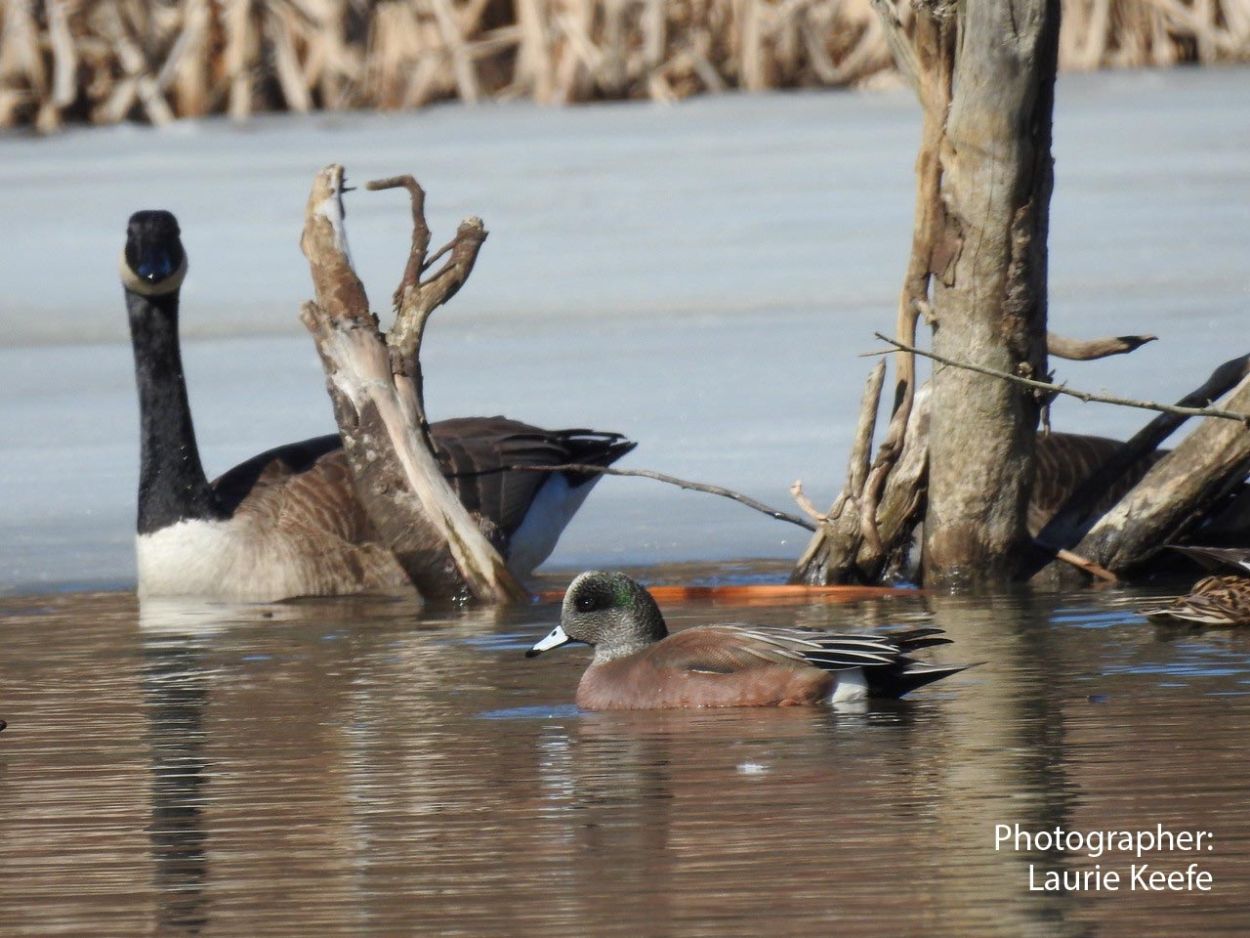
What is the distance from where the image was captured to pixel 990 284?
24.3ft

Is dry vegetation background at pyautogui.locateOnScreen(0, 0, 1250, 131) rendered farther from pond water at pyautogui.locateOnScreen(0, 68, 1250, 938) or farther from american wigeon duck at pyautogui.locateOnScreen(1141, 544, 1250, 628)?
american wigeon duck at pyautogui.locateOnScreen(1141, 544, 1250, 628)

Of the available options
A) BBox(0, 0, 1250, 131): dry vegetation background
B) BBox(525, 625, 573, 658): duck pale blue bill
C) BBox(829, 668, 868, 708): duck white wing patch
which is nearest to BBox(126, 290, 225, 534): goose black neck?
BBox(525, 625, 573, 658): duck pale blue bill

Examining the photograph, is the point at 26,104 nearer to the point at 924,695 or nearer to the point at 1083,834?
the point at 924,695

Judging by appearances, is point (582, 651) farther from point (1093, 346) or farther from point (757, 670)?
point (1093, 346)

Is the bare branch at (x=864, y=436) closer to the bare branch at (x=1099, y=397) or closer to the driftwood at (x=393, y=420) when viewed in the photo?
the bare branch at (x=1099, y=397)

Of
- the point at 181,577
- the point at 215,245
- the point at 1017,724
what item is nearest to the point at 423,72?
the point at 215,245

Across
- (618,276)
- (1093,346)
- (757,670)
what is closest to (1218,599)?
(1093,346)

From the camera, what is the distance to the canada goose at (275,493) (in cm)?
815

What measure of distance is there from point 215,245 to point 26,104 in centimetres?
493

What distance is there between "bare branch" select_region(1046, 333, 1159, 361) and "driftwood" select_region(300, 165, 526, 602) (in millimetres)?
1866

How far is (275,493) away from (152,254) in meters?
0.94

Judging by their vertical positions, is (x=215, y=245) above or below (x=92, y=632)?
above

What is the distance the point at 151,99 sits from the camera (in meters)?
18.8

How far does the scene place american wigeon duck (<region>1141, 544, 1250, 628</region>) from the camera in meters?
6.68
